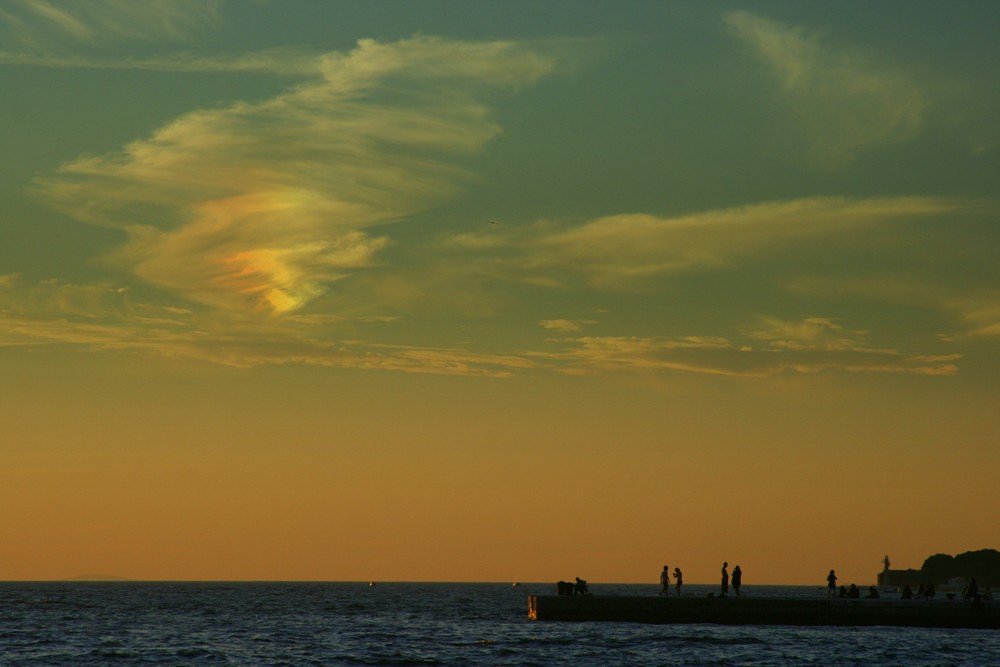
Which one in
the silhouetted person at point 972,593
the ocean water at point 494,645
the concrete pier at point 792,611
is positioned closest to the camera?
the ocean water at point 494,645

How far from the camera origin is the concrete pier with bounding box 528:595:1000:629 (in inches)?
2852

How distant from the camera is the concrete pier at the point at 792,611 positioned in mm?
72438

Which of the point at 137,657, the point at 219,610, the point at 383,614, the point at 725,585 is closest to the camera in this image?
the point at 137,657

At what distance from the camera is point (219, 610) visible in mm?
130000

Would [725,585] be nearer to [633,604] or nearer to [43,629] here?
[633,604]

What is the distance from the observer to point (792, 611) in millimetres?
73562

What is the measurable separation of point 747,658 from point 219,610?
79.7 m

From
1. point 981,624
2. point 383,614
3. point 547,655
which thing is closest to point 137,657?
point 547,655

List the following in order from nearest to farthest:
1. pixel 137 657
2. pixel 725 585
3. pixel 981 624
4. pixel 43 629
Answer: pixel 137 657
pixel 981 624
pixel 725 585
pixel 43 629

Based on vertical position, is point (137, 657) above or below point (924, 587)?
below

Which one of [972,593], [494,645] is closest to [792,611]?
[972,593]

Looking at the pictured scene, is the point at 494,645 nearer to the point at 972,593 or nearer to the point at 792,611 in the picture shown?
the point at 792,611

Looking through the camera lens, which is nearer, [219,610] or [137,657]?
[137,657]

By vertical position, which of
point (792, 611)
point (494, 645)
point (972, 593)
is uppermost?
point (972, 593)
